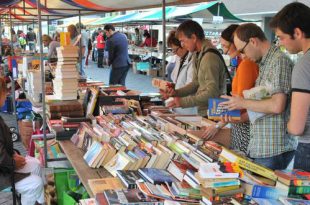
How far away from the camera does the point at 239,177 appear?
1623 mm

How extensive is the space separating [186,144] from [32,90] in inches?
115

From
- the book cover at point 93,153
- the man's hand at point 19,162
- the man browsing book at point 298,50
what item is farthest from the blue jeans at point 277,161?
the man's hand at point 19,162

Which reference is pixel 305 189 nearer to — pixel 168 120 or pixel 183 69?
pixel 168 120

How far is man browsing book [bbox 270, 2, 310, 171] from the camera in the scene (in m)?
1.72

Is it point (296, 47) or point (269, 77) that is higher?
point (296, 47)

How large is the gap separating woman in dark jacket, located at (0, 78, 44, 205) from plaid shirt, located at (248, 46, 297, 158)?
178 cm

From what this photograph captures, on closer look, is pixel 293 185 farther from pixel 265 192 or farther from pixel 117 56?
pixel 117 56

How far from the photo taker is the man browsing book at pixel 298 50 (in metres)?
1.72

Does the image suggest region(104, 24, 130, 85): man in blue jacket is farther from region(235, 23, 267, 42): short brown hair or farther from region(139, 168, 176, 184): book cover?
region(139, 168, 176, 184): book cover

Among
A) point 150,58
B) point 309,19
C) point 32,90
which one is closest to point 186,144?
point 309,19

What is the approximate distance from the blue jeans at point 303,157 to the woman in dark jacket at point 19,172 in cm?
198

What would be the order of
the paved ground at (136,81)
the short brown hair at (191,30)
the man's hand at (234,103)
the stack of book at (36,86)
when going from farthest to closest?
1. the paved ground at (136,81)
2. the stack of book at (36,86)
3. the short brown hair at (191,30)
4. the man's hand at (234,103)

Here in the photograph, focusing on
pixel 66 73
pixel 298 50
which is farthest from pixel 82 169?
pixel 66 73

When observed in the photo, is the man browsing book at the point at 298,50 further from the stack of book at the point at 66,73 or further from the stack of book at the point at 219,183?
the stack of book at the point at 66,73
